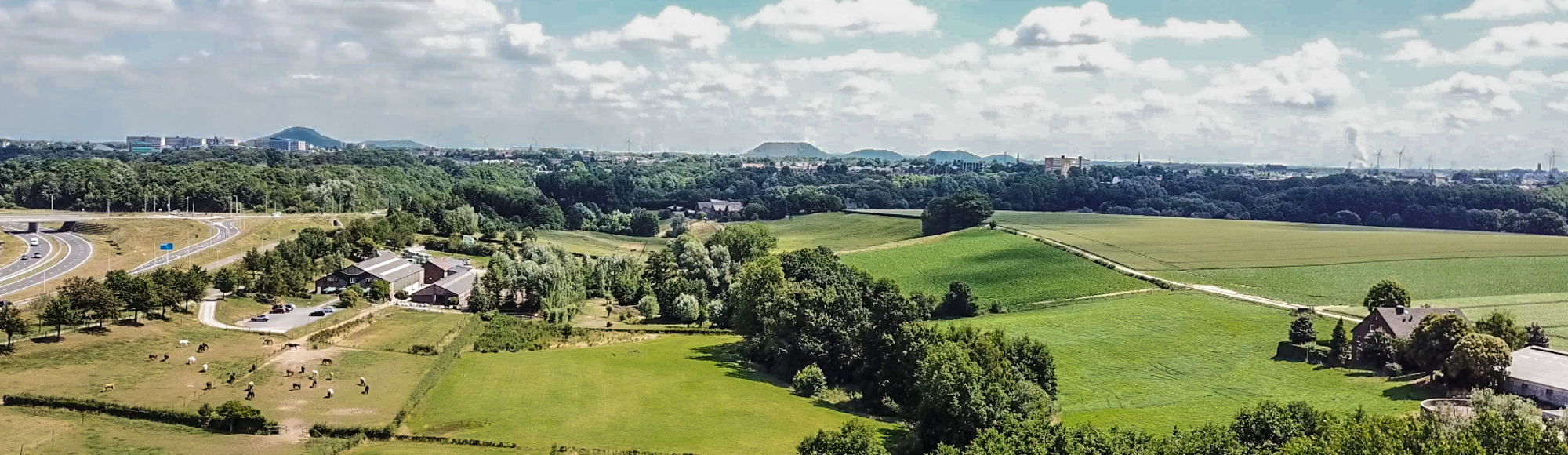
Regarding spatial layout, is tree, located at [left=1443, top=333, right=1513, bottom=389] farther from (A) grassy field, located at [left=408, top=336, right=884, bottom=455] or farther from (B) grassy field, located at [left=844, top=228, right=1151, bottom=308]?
(B) grassy field, located at [left=844, top=228, right=1151, bottom=308]

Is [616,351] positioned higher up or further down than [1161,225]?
further down

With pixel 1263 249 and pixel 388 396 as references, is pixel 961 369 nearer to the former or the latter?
pixel 388 396

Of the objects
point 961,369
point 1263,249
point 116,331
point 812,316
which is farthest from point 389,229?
point 1263,249

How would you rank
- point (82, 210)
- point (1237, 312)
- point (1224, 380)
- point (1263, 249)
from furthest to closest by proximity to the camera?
point (82, 210) → point (1263, 249) → point (1237, 312) → point (1224, 380)

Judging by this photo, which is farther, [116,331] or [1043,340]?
[1043,340]

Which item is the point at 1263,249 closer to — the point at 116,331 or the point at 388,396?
the point at 388,396

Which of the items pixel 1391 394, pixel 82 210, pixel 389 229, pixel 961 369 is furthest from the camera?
pixel 82 210

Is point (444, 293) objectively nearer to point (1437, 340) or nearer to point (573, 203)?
point (1437, 340)

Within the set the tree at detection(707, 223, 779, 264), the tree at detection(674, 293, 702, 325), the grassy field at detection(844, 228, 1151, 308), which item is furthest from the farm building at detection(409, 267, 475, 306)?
the grassy field at detection(844, 228, 1151, 308)

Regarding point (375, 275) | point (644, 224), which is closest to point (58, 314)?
point (375, 275)
